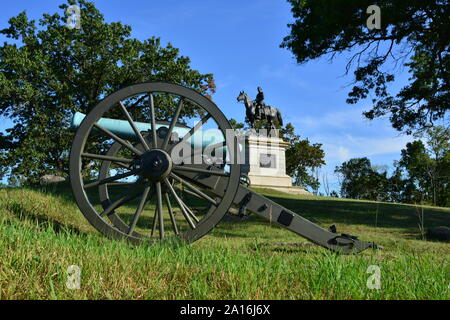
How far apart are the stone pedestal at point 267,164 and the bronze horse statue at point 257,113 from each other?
5.19ft

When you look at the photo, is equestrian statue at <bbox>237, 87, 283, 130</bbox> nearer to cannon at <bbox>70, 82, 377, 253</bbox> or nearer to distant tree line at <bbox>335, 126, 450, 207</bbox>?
distant tree line at <bbox>335, 126, 450, 207</bbox>

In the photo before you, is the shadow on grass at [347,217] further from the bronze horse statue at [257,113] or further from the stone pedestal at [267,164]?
the bronze horse statue at [257,113]

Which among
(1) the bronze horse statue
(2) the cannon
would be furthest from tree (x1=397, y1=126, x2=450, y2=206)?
(2) the cannon

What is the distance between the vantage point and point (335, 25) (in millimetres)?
12656

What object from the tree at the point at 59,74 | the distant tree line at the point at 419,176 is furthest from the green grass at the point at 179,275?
the distant tree line at the point at 419,176

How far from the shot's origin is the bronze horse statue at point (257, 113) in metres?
23.9

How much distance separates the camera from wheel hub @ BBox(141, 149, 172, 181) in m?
4.00

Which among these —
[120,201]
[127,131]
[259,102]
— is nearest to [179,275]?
[120,201]

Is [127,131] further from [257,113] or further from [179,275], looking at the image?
[257,113]

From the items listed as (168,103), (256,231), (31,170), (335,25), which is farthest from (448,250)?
(31,170)

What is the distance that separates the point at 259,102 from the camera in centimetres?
2520

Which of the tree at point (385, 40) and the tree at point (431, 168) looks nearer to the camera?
the tree at point (385, 40)

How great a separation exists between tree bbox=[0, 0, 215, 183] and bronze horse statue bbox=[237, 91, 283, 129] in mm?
3454
